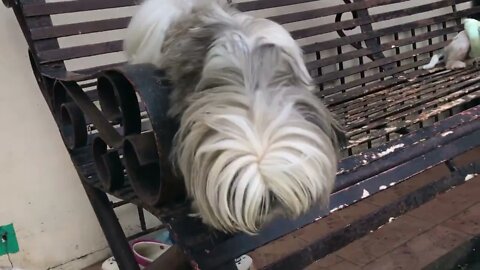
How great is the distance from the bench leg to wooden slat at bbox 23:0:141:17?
492 millimetres

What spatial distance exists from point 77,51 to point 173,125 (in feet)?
2.71

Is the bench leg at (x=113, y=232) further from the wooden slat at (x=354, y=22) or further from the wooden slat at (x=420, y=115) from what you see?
the wooden slat at (x=354, y=22)

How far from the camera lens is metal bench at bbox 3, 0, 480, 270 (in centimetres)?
110

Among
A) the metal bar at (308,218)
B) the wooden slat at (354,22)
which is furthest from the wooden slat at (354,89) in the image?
the metal bar at (308,218)

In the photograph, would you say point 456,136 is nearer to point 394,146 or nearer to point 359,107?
point 394,146

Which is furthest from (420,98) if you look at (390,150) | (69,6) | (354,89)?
(69,6)

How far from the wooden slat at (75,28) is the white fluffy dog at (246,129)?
618 millimetres

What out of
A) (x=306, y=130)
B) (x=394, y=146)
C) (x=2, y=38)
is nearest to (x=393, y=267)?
(x=394, y=146)

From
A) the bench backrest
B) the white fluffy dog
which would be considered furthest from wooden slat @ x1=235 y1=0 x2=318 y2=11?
the white fluffy dog

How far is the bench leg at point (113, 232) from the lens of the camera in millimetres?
1622

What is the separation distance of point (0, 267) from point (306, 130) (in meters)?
1.48

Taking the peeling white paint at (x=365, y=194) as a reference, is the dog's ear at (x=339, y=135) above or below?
above

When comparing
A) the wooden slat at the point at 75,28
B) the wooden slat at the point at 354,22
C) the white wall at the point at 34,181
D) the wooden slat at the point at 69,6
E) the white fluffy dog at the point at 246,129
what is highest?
the wooden slat at the point at 69,6

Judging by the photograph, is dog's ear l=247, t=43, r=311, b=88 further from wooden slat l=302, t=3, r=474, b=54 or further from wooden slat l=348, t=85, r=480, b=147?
wooden slat l=302, t=3, r=474, b=54
